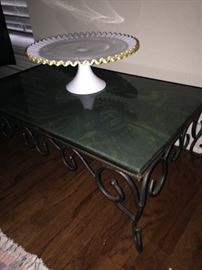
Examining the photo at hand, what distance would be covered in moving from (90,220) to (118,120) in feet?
1.29

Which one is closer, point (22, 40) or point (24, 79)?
point (24, 79)

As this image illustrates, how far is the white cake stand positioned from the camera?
33.6 inches

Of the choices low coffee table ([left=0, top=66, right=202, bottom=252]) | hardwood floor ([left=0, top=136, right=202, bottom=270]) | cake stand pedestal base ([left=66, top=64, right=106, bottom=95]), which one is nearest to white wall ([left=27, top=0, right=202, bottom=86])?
low coffee table ([left=0, top=66, right=202, bottom=252])

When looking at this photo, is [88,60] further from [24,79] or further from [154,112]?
[24,79]

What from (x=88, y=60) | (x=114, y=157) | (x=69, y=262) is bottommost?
(x=69, y=262)

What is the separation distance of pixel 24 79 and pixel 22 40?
529mm

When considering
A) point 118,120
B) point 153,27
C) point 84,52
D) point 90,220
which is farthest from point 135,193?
point 153,27

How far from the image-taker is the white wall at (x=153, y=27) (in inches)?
36.0

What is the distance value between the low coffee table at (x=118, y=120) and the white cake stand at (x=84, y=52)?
0.14 feet

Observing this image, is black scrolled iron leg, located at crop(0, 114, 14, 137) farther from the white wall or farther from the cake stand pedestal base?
the white wall

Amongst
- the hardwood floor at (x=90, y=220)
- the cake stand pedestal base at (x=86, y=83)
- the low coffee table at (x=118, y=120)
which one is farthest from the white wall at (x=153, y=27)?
the hardwood floor at (x=90, y=220)

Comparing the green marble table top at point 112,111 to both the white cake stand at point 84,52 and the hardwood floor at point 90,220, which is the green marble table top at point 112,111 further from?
the hardwood floor at point 90,220

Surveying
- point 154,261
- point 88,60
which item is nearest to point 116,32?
→ point 88,60

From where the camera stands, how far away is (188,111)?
2.74ft
